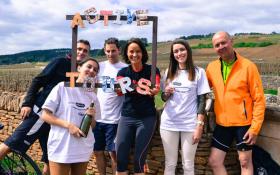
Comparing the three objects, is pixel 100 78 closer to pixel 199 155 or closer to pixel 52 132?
pixel 52 132

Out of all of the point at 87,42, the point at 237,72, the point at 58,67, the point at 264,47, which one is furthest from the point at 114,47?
the point at 264,47

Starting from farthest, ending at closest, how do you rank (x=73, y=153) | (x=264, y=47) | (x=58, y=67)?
(x=264, y=47) < (x=58, y=67) < (x=73, y=153)

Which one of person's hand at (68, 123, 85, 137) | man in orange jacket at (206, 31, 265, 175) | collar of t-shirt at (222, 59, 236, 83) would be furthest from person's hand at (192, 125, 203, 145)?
person's hand at (68, 123, 85, 137)

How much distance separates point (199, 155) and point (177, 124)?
790mm

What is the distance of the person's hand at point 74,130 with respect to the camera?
3902 mm

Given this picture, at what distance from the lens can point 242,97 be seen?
439 cm

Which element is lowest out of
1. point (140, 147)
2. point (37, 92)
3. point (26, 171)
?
point (26, 171)

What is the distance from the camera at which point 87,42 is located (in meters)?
5.25

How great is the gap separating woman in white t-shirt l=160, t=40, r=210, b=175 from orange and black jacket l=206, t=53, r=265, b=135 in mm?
230

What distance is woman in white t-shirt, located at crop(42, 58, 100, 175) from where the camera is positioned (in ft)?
12.9

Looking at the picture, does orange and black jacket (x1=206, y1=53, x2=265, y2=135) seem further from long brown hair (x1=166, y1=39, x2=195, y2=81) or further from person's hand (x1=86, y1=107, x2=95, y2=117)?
person's hand (x1=86, y1=107, x2=95, y2=117)

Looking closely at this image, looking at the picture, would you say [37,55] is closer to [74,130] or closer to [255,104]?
[74,130]

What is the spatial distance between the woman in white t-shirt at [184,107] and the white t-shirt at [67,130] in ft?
3.18

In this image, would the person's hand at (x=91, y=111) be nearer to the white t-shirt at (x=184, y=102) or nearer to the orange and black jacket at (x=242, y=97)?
the white t-shirt at (x=184, y=102)
